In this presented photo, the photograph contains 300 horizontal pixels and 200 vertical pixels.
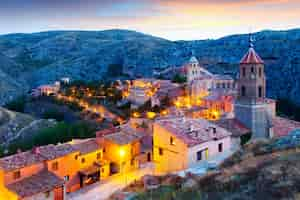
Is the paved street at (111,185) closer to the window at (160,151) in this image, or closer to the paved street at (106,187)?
the paved street at (106,187)

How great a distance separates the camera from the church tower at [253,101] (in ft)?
122

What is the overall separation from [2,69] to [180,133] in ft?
550

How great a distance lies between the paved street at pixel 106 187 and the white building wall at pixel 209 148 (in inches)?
175

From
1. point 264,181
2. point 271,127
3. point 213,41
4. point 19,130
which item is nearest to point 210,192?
point 264,181

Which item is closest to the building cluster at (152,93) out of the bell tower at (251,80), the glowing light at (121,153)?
the bell tower at (251,80)

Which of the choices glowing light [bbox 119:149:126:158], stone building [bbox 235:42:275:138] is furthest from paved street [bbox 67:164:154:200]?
stone building [bbox 235:42:275:138]

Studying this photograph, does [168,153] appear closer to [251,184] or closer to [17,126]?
[251,184]

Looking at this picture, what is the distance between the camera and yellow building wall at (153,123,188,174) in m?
29.4

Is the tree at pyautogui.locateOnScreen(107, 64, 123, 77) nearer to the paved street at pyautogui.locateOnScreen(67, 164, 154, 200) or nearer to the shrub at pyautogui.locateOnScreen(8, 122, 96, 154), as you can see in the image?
the shrub at pyautogui.locateOnScreen(8, 122, 96, 154)

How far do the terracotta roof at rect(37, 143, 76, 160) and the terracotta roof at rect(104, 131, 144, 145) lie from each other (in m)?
4.47

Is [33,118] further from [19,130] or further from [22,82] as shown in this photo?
[22,82]

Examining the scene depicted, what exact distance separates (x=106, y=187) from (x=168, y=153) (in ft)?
18.6

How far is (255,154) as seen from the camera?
20.2 metres

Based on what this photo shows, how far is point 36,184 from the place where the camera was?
26.3 meters
